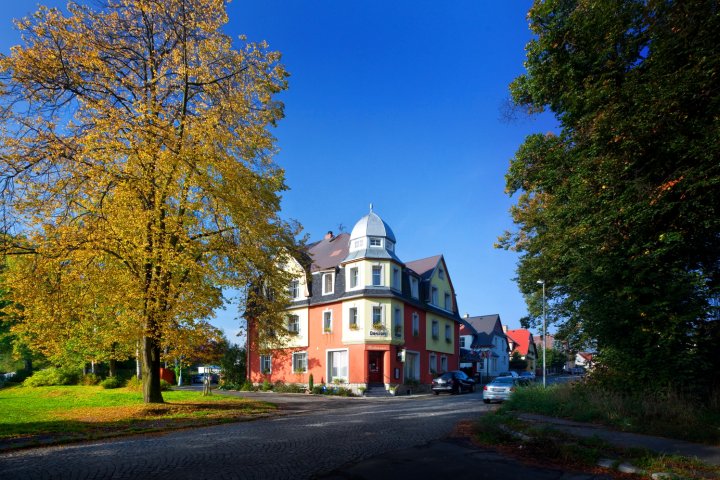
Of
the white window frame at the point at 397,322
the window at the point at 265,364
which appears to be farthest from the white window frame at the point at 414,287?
the window at the point at 265,364

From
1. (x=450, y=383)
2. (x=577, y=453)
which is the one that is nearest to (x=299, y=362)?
(x=450, y=383)

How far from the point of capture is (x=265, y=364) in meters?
38.8

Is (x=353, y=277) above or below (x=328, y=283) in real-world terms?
above

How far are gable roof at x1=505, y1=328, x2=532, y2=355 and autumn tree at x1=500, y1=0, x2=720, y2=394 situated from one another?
71756 millimetres

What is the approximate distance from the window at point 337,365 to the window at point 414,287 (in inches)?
288

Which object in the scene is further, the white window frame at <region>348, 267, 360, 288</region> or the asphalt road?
the white window frame at <region>348, 267, 360, 288</region>

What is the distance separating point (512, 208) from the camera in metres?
30.4

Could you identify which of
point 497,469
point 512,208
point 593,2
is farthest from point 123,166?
point 512,208

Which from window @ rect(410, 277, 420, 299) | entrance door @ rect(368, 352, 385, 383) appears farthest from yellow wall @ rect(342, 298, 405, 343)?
window @ rect(410, 277, 420, 299)

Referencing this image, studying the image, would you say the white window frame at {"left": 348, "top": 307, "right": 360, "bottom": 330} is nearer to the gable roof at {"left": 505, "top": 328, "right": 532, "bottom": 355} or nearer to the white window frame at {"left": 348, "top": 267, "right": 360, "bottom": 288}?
the white window frame at {"left": 348, "top": 267, "right": 360, "bottom": 288}

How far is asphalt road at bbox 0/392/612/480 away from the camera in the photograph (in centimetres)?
721

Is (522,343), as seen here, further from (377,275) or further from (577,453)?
(577,453)

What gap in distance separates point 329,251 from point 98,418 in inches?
1021

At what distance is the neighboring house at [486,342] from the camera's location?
61.8 m
